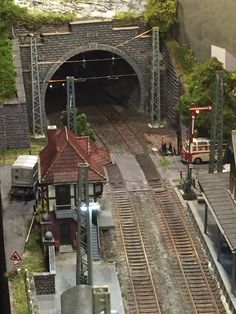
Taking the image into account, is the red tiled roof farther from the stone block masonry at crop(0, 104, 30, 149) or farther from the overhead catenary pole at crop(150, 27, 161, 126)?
the overhead catenary pole at crop(150, 27, 161, 126)

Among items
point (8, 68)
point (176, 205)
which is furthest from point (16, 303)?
point (8, 68)

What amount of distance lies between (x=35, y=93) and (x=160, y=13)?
11650 millimetres

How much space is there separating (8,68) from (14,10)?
6688mm

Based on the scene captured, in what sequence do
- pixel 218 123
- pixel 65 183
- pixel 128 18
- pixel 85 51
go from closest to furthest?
pixel 65 183
pixel 218 123
pixel 85 51
pixel 128 18

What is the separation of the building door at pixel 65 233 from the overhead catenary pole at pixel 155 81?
19533mm

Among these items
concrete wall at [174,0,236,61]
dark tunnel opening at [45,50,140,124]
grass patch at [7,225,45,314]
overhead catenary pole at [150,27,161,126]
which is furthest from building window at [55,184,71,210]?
dark tunnel opening at [45,50,140,124]

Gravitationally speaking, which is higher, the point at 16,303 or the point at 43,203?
the point at 43,203

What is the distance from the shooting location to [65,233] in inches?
1535

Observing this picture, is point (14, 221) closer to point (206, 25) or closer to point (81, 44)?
point (81, 44)

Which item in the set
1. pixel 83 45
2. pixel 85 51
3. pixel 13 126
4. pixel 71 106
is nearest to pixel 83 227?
pixel 71 106

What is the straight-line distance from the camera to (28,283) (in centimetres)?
3462

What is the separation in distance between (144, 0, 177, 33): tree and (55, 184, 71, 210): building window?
23.2 meters

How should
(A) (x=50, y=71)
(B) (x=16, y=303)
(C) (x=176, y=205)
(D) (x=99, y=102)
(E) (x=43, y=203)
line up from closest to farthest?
(B) (x=16, y=303)
(E) (x=43, y=203)
(C) (x=176, y=205)
(A) (x=50, y=71)
(D) (x=99, y=102)

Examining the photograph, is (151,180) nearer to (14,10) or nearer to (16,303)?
(16,303)
